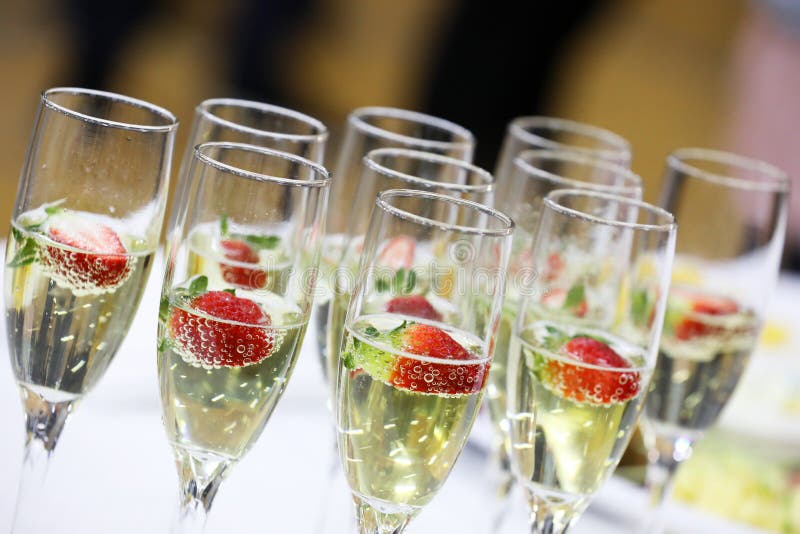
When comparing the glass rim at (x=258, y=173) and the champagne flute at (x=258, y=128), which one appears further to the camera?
the champagne flute at (x=258, y=128)

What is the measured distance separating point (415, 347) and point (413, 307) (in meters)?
0.05

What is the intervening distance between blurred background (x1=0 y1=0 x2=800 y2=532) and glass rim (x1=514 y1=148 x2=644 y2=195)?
9.31 ft

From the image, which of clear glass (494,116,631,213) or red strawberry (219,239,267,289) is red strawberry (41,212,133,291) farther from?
clear glass (494,116,631,213)

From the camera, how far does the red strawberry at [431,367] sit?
100 centimetres

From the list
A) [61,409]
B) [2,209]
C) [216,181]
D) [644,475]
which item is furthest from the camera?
[2,209]

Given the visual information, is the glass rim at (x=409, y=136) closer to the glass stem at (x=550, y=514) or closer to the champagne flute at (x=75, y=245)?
the champagne flute at (x=75, y=245)

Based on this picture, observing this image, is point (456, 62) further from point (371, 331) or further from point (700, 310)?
point (371, 331)

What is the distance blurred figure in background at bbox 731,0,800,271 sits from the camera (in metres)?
5.81

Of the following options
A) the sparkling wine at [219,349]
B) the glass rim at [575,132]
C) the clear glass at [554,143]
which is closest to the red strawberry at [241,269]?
the sparkling wine at [219,349]

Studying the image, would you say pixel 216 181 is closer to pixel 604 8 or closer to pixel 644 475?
pixel 644 475

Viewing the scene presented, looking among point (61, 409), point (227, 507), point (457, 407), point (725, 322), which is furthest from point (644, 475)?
point (61, 409)

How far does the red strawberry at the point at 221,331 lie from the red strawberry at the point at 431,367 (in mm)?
120

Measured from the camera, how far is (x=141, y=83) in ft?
18.3

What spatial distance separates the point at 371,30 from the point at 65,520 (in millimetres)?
5171
